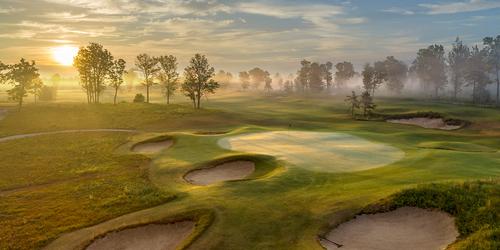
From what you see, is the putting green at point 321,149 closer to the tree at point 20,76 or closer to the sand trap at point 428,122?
the sand trap at point 428,122

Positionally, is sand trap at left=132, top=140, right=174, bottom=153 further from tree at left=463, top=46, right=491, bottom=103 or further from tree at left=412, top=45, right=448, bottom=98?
tree at left=412, top=45, right=448, bottom=98

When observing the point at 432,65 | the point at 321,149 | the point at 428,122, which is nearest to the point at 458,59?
the point at 432,65

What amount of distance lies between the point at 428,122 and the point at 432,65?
110430 millimetres

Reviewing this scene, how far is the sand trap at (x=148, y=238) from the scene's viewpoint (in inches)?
781

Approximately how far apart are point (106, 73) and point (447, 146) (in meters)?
104

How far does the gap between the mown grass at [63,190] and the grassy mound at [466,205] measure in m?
14.9

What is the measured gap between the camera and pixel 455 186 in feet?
70.7

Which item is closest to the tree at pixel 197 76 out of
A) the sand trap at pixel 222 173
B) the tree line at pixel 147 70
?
the tree line at pixel 147 70

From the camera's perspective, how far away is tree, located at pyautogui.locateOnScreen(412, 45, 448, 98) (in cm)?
18162

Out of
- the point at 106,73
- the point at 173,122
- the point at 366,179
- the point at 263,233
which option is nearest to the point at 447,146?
the point at 366,179

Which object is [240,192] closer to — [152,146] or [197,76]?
[152,146]

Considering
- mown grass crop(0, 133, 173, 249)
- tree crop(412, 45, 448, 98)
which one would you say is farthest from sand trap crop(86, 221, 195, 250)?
tree crop(412, 45, 448, 98)

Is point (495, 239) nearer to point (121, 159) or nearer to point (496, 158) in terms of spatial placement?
point (496, 158)

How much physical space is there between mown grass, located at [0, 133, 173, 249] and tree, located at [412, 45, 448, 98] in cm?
16924
